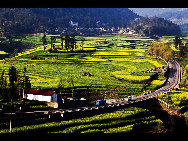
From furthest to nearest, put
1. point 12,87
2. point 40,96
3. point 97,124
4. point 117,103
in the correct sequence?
point 117,103
point 40,96
point 12,87
point 97,124

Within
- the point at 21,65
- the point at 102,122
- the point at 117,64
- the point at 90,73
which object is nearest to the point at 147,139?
the point at 102,122

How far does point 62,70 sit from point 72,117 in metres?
44.9

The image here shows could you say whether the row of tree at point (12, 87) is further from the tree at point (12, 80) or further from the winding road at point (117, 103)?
the winding road at point (117, 103)

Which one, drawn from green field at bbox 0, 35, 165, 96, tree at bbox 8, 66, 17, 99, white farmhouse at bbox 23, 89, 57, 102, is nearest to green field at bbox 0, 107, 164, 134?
white farmhouse at bbox 23, 89, 57, 102

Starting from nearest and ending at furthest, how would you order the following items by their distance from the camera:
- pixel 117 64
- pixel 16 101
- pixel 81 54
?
pixel 16 101, pixel 117 64, pixel 81 54

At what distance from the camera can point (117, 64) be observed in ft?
372

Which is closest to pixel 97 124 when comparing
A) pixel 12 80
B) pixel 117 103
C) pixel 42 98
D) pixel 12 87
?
pixel 117 103

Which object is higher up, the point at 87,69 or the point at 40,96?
the point at 87,69

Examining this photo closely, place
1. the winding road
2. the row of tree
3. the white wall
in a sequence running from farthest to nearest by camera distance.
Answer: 1. the white wall
2. the row of tree
3. the winding road

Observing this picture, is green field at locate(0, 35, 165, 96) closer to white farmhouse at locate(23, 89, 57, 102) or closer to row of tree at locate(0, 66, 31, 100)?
white farmhouse at locate(23, 89, 57, 102)

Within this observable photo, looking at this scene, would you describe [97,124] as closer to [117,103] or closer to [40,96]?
[117,103]

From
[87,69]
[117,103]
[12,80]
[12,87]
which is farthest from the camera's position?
[87,69]

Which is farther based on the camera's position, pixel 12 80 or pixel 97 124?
pixel 12 80

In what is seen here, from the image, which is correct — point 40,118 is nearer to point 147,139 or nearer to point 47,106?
point 47,106
